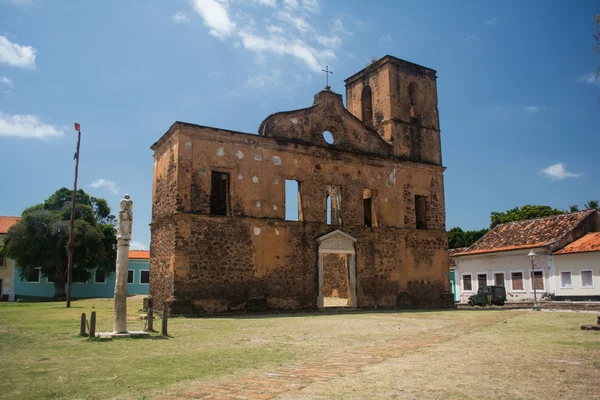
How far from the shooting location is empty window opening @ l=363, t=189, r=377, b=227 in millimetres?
20141

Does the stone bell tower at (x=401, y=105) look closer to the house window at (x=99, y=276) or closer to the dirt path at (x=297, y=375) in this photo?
the dirt path at (x=297, y=375)

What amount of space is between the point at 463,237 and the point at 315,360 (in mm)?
45986

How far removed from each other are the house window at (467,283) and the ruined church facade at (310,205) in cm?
1076

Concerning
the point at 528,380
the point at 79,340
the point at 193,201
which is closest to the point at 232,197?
the point at 193,201

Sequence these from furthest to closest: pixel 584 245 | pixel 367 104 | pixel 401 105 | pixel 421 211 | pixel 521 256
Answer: pixel 521 256 → pixel 584 245 → pixel 367 104 → pixel 421 211 → pixel 401 105

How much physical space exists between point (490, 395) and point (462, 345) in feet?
11.9

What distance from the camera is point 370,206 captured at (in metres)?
22.1

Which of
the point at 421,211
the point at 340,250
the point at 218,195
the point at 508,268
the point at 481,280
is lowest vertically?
the point at 481,280

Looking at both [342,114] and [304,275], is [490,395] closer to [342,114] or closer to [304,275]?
[304,275]

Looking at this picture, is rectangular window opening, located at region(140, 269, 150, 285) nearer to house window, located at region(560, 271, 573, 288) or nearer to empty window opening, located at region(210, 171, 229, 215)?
empty window opening, located at region(210, 171, 229, 215)

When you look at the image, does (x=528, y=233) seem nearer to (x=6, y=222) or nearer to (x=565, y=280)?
(x=565, y=280)

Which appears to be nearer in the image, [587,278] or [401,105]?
[401,105]

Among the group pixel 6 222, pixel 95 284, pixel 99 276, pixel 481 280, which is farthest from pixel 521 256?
pixel 6 222

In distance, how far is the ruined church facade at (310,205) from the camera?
16.2 metres
